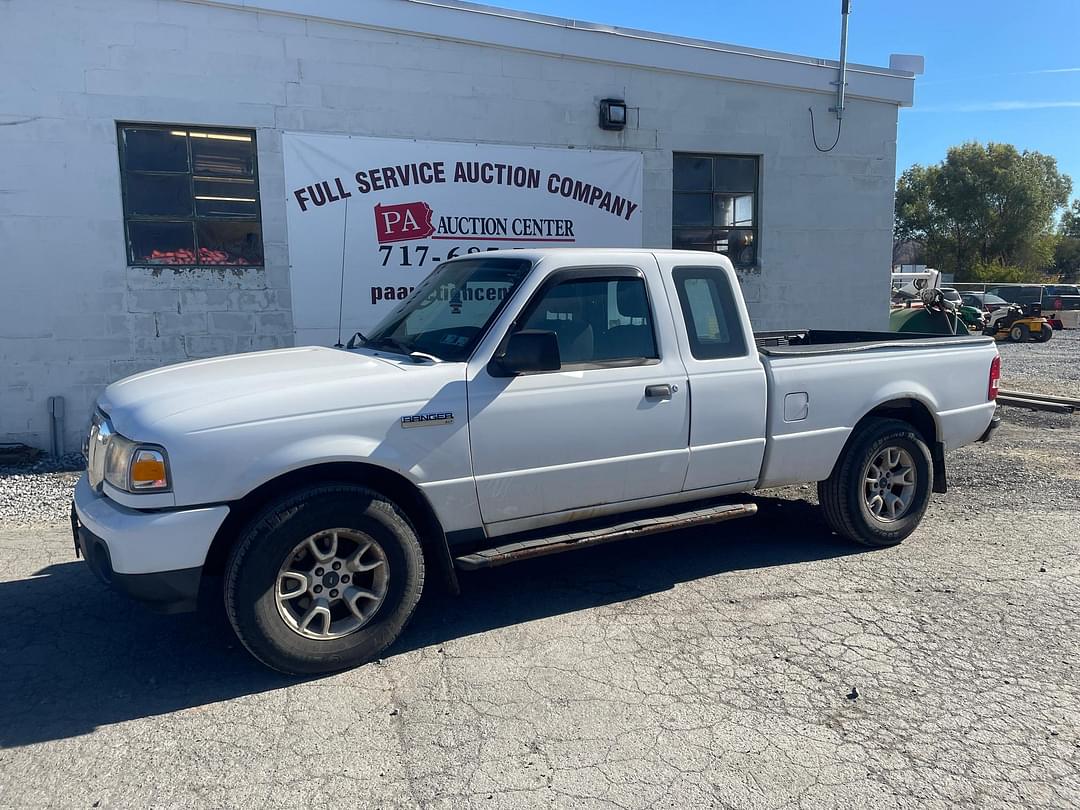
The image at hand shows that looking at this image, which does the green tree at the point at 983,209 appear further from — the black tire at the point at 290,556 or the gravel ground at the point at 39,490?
the black tire at the point at 290,556

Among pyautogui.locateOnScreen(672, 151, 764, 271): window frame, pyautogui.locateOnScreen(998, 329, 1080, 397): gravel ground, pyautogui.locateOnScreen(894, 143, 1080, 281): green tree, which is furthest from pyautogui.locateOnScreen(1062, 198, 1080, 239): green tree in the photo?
pyautogui.locateOnScreen(672, 151, 764, 271): window frame

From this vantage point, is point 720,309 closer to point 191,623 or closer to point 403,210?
point 191,623

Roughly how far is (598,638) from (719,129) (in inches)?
306

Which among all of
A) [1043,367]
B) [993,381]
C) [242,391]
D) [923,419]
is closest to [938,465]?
[923,419]

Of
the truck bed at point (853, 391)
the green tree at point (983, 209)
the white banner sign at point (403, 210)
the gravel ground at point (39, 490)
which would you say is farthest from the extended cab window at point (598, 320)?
the green tree at point (983, 209)

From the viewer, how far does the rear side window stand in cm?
478

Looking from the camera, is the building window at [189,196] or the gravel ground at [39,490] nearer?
the gravel ground at [39,490]

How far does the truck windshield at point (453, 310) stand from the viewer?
Answer: 430 cm

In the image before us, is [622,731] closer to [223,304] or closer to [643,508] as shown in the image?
[643,508]

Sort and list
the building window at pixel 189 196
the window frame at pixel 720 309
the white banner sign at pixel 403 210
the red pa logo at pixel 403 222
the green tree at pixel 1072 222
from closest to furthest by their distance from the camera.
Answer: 1. the window frame at pixel 720 309
2. the building window at pixel 189 196
3. the white banner sign at pixel 403 210
4. the red pa logo at pixel 403 222
5. the green tree at pixel 1072 222

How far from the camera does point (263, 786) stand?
2.97 metres

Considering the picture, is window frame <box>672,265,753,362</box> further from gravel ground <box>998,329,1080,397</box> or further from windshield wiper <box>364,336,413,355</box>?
gravel ground <box>998,329,1080,397</box>

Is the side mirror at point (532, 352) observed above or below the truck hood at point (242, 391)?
above

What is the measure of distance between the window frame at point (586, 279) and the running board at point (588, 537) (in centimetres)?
86
